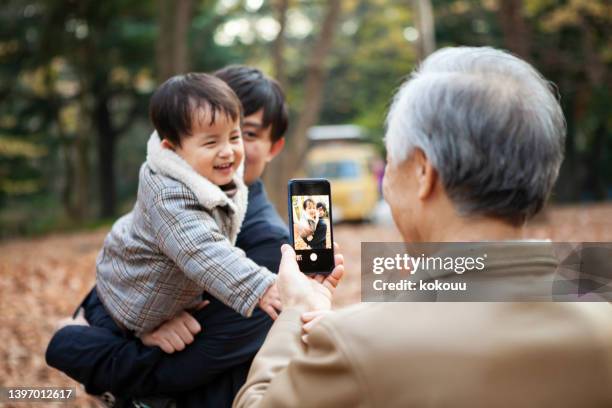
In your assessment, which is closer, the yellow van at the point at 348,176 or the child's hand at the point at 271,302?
the child's hand at the point at 271,302

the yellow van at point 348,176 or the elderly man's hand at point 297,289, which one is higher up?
the elderly man's hand at point 297,289

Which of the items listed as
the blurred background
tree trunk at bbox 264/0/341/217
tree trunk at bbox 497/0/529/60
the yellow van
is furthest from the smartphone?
the yellow van

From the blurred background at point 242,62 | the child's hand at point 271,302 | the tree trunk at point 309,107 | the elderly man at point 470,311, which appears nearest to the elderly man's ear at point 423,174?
the elderly man at point 470,311

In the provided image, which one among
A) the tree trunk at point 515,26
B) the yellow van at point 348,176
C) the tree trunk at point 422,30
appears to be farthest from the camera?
the yellow van at point 348,176

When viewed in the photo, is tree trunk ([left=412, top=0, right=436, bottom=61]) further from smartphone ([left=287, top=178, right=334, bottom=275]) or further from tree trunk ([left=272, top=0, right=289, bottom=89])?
smartphone ([left=287, top=178, right=334, bottom=275])

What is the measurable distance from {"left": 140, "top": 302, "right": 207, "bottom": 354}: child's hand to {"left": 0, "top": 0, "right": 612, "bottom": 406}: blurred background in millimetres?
6384

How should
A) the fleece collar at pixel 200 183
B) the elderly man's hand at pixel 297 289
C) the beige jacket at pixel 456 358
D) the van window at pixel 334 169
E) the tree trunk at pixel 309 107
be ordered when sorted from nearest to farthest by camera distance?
the beige jacket at pixel 456 358
the elderly man's hand at pixel 297 289
the fleece collar at pixel 200 183
the tree trunk at pixel 309 107
the van window at pixel 334 169

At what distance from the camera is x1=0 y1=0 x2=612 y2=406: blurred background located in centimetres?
1256

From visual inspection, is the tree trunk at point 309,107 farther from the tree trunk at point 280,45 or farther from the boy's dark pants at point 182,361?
the boy's dark pants at point 182,361

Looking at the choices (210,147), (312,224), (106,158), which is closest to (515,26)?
(210,147)

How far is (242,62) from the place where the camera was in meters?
23.6

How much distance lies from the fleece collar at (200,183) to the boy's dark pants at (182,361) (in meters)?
0.30

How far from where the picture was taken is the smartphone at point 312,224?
2.06 m

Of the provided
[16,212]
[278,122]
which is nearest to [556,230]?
[278,122]
